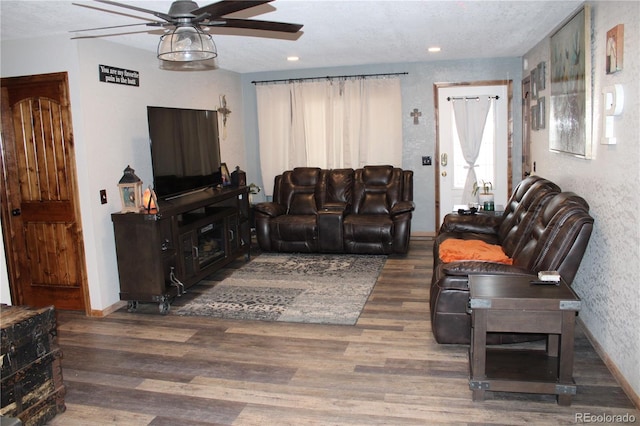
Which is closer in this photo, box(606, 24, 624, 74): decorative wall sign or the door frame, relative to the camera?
box(606, 24, 624, 74): decorative wall sign

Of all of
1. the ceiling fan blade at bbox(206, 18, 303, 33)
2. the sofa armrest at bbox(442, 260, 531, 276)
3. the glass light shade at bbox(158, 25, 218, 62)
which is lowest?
the sofa armrest at bbox(442, 260, 531, 276)

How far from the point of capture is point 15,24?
12.9 ft

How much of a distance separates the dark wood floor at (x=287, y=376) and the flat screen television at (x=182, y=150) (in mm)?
1340

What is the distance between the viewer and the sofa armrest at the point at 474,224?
5105mm

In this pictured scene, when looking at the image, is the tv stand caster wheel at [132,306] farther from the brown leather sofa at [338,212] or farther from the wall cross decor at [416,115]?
the wall cross decor at [416,115]

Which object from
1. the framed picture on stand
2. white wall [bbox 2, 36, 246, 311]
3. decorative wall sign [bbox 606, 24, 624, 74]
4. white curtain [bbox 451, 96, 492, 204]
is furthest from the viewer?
white curtain [bbox 451, 96, 492, 204]

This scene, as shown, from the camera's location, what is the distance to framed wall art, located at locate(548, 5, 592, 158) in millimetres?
3586

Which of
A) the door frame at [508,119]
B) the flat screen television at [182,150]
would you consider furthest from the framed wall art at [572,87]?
the flat screen television at [182,150]

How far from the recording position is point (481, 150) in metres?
7.03

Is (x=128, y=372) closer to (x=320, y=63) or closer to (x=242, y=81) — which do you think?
(x=320, y=63)

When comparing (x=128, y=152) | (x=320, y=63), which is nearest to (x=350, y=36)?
(x=320, y=63)

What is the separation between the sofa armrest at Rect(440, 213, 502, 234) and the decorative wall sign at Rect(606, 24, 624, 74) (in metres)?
2.13

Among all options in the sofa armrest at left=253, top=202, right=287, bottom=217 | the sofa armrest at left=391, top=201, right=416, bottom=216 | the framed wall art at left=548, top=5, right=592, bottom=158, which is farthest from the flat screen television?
the framed wall art at left=548, top=5, right=592, bottom=158

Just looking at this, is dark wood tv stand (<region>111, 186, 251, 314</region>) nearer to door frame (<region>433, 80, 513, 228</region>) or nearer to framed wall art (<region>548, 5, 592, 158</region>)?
door frame (<region>433, 80, 513, 228</region>)
